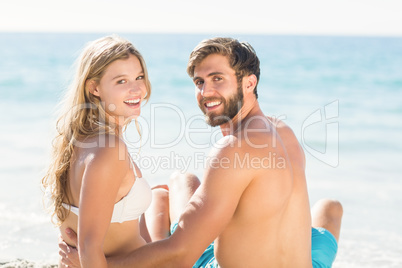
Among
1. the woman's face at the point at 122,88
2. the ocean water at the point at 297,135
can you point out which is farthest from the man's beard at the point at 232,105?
the ocean water at the point at 297,135

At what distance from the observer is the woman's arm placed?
2623mm

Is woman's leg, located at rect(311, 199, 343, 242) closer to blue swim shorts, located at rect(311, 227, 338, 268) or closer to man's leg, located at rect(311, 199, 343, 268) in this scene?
man's leg, located at rect(311, 199, 343, 268)

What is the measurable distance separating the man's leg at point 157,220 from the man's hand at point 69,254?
1.00 meters

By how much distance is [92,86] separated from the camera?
3.10 m

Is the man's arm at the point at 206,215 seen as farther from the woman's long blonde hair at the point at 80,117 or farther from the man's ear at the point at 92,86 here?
the man's ear at the point at 92,86

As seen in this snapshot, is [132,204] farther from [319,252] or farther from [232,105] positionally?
[319,252]

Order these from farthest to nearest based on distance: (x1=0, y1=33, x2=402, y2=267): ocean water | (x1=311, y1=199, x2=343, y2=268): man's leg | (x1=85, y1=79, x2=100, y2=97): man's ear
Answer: (x1=0, y1=33, x2=402, y2=267): ocean water
(x1=311, y1=199, x2=343, y2=268): man's leg
(x1=85, y1=79, x2=100, y2=97): man's ear

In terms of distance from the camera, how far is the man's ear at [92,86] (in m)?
3.08

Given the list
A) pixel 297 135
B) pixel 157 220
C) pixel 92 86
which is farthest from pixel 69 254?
pixel 297 135

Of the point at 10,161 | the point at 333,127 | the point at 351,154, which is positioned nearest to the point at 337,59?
the point at 333,127

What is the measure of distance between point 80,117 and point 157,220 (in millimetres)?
1448

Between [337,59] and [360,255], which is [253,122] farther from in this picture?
[337,59]

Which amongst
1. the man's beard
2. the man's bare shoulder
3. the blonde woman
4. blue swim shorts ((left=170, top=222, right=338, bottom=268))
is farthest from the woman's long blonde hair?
the man's bare shoulder

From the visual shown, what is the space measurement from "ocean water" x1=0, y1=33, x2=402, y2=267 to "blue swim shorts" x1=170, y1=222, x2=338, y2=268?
857 mm
